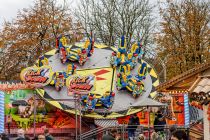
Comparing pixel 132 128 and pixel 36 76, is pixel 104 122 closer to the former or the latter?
pixel 36 76

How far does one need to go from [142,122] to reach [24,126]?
20.7 ft

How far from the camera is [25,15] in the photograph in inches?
1709

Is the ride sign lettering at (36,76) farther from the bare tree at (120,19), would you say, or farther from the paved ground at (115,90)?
the bare tree at (120,19)

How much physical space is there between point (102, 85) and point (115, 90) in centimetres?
69

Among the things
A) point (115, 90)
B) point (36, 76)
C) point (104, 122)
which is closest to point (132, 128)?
point (104, 122)

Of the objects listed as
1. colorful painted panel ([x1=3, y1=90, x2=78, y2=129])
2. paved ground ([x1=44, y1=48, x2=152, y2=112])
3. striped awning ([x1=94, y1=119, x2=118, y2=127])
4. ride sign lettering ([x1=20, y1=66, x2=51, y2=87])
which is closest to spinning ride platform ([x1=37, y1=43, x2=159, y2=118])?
paved ground ([x1=44, y1=48, x2=152, y2=112])

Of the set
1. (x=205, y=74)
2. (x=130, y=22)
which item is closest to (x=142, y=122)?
(x=205, y=74)

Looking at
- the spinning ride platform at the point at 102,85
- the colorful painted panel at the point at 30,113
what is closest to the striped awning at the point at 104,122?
the spinning ride platform at the point at 102,85

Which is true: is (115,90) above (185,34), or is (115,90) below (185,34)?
below

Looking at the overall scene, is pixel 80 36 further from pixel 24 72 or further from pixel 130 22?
pixel 24 72

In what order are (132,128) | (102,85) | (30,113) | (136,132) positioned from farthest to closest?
1. (102,85)
2. (30,113)
3. (136,132)
4. (132,128)

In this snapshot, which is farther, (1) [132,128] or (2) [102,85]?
(2) [102,85]

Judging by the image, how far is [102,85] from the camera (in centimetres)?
2394

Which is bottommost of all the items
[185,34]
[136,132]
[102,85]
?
[136,132]
